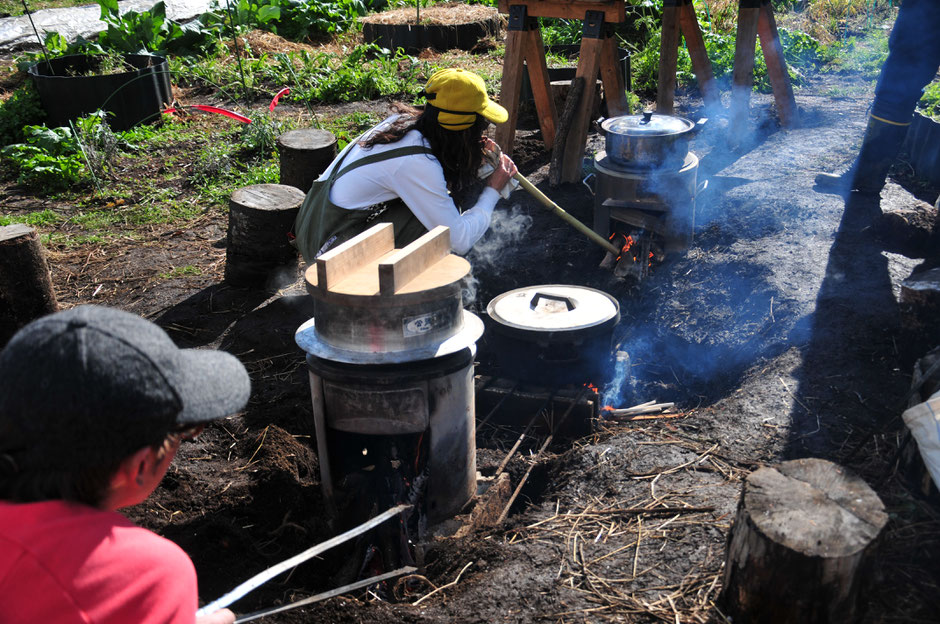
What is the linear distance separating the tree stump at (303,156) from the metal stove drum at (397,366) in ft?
11.2

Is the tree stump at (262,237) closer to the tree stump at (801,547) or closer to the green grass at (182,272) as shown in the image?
the green grass at (182,272)

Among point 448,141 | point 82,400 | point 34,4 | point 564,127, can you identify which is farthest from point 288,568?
point 34,4

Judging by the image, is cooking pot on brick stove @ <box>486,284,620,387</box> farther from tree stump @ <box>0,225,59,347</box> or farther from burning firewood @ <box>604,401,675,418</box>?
tree stump @ <box>0,225,59,347</box>

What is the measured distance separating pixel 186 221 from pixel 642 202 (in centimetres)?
468

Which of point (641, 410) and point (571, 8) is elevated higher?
point (571, 8)

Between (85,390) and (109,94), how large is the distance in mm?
9318

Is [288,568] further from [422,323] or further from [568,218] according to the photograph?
[568,218]

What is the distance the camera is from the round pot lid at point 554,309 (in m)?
4.54

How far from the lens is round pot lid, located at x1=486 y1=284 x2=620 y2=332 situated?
4539mm

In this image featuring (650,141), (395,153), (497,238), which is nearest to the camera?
(395,153)

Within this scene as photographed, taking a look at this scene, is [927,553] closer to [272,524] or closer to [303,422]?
[272,524]

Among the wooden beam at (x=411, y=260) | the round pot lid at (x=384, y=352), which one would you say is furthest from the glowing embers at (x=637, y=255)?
the round pot lid at (x=384, y=352)

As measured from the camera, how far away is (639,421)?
4.64 m

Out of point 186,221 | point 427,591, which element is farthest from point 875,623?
point 186,221
